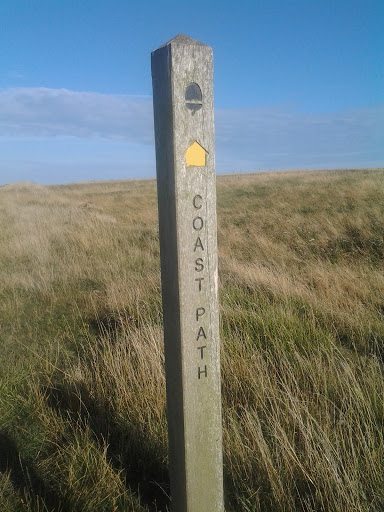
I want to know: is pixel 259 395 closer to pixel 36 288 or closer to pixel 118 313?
pixel 118 313

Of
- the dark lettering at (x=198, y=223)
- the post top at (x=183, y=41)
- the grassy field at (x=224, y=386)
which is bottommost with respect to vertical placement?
the grassy field at (x=224, y=386)

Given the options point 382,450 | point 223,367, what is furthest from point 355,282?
point 382,450

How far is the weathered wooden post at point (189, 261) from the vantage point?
5.35 ft

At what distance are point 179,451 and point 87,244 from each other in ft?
25.5

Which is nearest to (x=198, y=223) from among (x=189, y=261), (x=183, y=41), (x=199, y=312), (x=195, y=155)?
(x=189, y=261)

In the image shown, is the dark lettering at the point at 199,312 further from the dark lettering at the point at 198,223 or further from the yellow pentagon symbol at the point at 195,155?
the yellow pentagon symbol at the point at 195,155

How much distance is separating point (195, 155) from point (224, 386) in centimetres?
200

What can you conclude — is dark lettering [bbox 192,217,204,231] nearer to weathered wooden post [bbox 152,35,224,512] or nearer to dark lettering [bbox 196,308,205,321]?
weathered wooden post [bbox 152,35,224,512]

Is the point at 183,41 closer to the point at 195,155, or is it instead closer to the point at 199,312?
the point at 195,155

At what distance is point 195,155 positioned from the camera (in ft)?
5.52

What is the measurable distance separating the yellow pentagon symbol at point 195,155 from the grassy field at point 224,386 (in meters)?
1.52

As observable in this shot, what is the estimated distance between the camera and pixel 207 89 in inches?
65.7

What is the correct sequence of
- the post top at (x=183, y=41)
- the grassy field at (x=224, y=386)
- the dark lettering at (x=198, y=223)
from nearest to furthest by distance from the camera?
the post top at (x=183, y=41) < the dark lettering at (x=198, y=223) < the grassy field at (x=224, y=386)

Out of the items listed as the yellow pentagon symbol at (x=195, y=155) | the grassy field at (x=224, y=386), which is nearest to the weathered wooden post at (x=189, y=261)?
the yellow pentagon symbol at (x=195, y=155)
